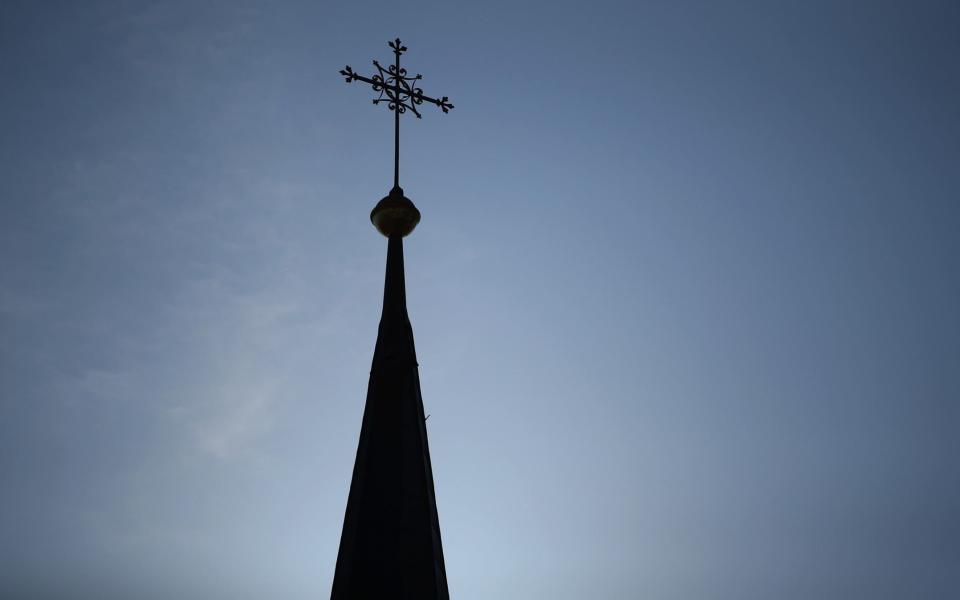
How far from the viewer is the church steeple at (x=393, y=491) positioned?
7105mm

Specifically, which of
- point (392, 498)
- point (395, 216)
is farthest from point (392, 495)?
point (395, 216)

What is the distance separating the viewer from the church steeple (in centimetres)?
711

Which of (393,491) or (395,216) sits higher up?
(395,216)

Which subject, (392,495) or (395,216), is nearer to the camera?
(392,495)

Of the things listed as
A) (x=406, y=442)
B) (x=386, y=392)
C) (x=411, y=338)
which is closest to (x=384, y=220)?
(x=411, y=338)

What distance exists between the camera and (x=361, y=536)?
732cm

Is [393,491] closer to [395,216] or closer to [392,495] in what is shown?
[392,495]

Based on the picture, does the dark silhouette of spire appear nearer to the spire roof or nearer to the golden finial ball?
the spire roof

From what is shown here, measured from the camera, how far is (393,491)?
24.9ft

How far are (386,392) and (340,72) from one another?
531 centimetres

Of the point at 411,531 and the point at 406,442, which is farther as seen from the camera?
the point at 406,442

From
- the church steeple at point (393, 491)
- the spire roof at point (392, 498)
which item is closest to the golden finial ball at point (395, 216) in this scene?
the church steeple at point (393, 491)

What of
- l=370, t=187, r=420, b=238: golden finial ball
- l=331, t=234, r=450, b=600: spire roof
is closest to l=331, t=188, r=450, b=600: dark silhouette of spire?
l=331, t=234, r=450, b=600: spire roof

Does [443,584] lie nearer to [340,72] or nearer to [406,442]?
[406,442]
